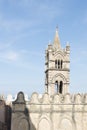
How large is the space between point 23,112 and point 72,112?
4288 millimetres

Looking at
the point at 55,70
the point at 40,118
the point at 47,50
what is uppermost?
the point at 47,50

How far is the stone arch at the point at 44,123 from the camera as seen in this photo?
3038 centimetres

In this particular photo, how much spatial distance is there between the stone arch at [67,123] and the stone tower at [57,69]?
42.7 ft

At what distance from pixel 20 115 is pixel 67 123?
13.7 ft

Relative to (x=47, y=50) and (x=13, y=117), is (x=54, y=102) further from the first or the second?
(x=47, y=50)

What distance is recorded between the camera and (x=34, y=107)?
Answer: 1205 inches

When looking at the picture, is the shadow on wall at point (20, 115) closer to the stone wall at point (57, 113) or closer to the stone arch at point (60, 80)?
the stone wall at point (57, 113)

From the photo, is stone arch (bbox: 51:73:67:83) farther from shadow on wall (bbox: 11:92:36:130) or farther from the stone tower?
shadow on wall (bbox: 11:92:36:130)

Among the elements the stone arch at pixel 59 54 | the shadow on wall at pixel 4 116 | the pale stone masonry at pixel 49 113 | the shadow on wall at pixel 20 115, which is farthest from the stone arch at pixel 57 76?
the shadow on wall at pixel 20 115

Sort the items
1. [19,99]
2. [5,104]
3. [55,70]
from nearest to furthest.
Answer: [19,99], [5,104], [55,70]

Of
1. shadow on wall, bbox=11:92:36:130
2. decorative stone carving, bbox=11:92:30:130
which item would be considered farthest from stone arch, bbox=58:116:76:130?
decorative stone carving, bbox=11:92:30:130

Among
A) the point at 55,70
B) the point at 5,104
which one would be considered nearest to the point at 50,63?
the point at 55,70

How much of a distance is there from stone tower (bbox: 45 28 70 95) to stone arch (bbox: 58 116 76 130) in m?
13.0

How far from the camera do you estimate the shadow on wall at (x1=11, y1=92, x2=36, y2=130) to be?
3047 centimetres
